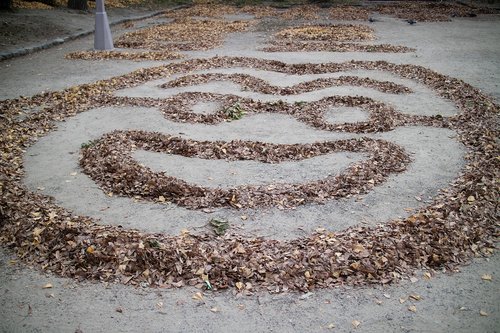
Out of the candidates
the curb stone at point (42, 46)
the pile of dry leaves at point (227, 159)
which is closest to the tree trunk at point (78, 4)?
the curb stone at point (42, 46)

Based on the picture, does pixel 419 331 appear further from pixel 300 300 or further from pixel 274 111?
pixel 274 111

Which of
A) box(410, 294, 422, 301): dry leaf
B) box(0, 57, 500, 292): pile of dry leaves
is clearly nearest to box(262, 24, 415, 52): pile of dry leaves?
box(0, 57, 500, 292): pile of dry leaves

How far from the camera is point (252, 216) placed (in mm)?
4688

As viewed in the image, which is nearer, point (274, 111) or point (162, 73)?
point (274, 111)

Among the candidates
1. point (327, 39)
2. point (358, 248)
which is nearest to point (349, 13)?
point (327, 39)

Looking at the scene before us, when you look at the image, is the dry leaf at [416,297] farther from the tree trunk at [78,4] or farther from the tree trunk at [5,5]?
the tree trunk at [78,4]

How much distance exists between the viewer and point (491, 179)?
5328mm

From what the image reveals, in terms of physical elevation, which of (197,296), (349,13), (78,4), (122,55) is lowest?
(197,296)

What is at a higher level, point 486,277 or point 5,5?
point 5,5

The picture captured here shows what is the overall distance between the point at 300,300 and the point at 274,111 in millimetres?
5211

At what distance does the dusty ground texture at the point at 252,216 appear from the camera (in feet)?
10.7

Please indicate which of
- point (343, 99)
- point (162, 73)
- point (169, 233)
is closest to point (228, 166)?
point (169, 233)

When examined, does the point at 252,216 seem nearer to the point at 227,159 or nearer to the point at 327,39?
the point at 227,159

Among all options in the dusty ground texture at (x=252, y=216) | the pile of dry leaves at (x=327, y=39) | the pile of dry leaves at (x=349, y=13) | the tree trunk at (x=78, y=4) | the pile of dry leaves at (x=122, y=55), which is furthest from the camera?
the pile of dry leaves at (x=349, y=13)
